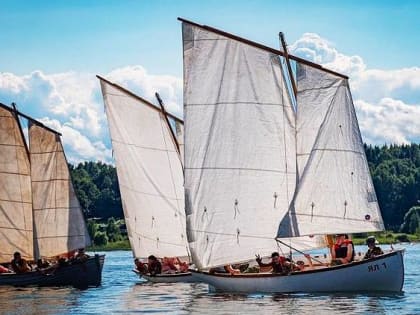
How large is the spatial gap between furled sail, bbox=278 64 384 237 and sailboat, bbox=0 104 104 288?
892 inches

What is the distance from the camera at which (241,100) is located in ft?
194

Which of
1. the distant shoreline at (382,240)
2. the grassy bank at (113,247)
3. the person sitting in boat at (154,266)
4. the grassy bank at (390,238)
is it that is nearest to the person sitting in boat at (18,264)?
the person sitting in boat at (154,266)

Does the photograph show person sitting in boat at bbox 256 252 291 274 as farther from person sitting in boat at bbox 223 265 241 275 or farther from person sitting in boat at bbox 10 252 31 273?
person sitting in boat at bbox 10 252 31 273

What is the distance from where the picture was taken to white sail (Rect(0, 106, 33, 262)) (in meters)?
75.2

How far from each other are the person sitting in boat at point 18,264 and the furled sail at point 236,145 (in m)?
16.6

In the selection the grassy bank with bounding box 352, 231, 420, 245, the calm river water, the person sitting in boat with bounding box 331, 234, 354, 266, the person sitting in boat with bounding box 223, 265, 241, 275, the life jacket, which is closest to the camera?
the calm river water

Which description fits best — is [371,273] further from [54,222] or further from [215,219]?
[54,222]

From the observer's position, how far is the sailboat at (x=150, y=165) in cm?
7519

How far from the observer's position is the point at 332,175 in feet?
183

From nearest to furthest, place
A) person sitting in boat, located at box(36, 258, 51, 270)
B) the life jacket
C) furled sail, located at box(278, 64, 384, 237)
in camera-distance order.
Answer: the life jacket < furled sail, located at box(278, 64, 384, 237) < person sitting in boat, located at box(36, 258, 51, 270)

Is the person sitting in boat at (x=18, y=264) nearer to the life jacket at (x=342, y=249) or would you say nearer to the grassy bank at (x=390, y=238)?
the life jacket at (x=342, y=249)

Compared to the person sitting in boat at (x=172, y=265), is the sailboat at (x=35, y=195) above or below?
above

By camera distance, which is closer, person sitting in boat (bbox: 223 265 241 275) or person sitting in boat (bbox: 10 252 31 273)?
person sitting in boat (bbox: 223 265 241 275)

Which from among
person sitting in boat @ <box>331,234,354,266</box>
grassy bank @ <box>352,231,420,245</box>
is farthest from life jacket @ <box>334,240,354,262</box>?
grassy bank @ <box>352,231,420,245</box>
